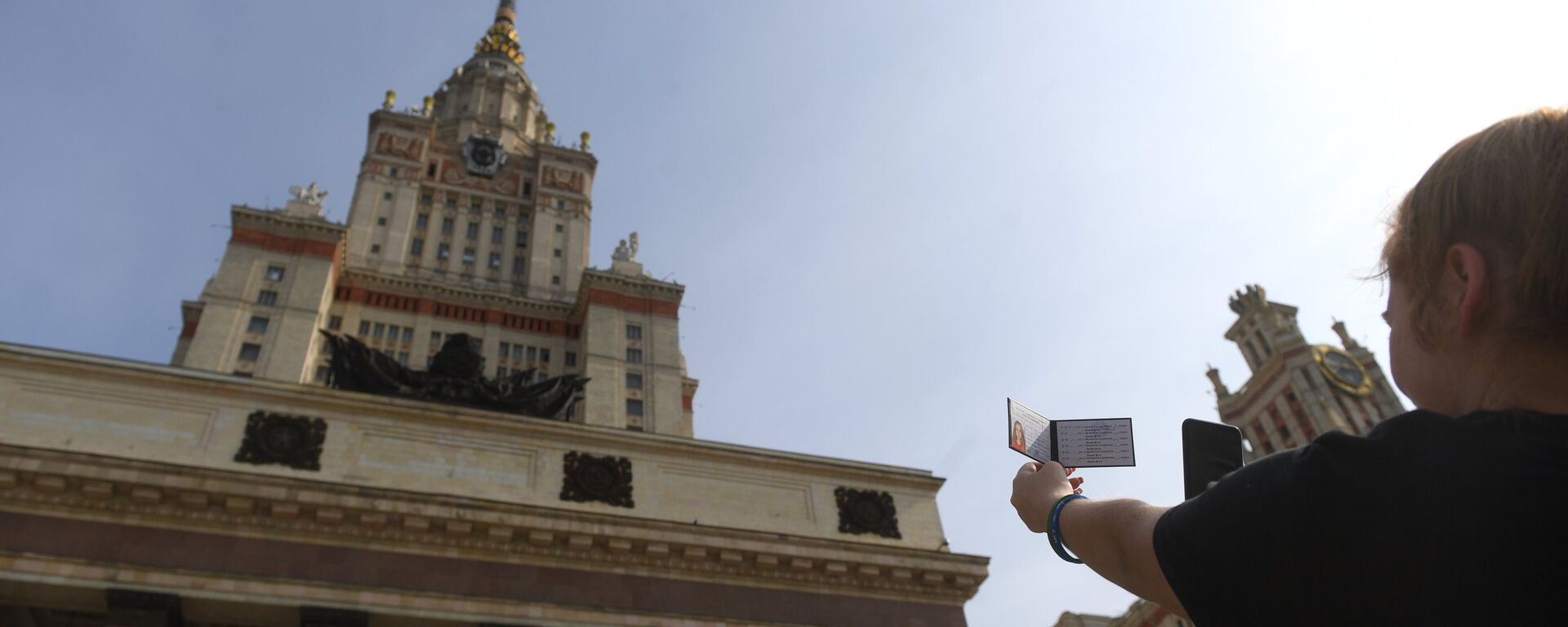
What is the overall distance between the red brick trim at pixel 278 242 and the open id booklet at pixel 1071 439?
4798cm

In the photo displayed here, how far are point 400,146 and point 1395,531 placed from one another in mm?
61094

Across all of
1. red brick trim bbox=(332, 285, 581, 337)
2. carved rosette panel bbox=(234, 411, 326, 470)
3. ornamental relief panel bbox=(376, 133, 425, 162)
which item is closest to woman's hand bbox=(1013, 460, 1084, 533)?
carved rosette panel bbox=(234, 411, 326, 470)

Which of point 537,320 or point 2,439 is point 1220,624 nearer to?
point 2,439

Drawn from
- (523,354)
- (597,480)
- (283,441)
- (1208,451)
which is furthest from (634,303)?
(1208,451)

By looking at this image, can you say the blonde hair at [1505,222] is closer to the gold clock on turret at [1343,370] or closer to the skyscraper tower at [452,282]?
the skyscraper tower at [452,282]

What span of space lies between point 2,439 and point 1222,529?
80.2 feet

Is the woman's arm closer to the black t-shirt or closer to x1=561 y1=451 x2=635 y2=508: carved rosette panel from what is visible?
the black t-shirt

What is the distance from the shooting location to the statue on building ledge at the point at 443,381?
25.2 metres

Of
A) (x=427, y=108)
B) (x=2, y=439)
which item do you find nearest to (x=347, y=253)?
(x=427, y=108)

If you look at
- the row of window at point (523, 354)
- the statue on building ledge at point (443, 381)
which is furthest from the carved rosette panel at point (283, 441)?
the row of window at point (523, 354)

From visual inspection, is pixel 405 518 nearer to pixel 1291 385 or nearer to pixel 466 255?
pixel 466 255

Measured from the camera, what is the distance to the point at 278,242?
1796 inches

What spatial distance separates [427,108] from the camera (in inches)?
2464

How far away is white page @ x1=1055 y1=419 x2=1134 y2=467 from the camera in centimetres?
372
